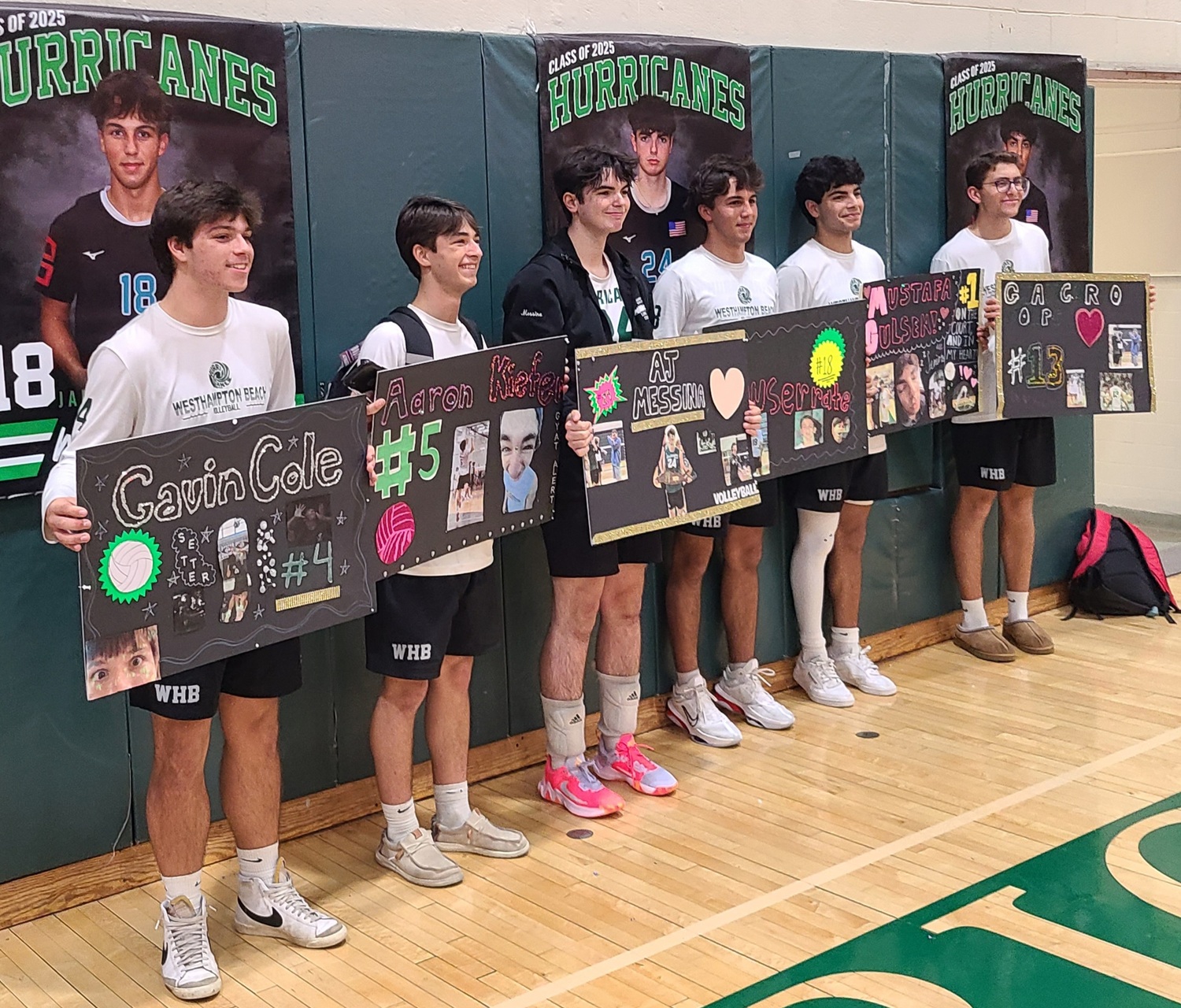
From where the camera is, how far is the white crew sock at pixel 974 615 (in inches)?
212

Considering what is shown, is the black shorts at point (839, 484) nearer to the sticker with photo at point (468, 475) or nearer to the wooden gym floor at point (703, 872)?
the wooden gym floor at point (703, 872)

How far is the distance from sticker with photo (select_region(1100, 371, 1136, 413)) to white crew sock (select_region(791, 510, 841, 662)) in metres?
1.17

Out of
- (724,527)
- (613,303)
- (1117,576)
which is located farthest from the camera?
(1117,576)

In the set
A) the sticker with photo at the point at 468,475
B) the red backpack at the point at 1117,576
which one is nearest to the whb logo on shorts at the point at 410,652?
the sticker with photo at the point at 468,475

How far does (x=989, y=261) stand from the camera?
5.18 meters

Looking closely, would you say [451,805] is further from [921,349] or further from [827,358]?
[921,349]

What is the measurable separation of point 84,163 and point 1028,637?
370 cm

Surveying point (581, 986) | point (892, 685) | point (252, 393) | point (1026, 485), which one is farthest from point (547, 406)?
point (1026, 485)

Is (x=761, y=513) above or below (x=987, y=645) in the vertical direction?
above

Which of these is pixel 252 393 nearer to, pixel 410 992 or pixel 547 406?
pixel 547 406

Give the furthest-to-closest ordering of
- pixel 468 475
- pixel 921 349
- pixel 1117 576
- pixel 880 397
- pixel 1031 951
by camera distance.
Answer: pixel 1117 576, pixel 921 349, pixel 880 397, pixel 468 475, pixel 1031 951

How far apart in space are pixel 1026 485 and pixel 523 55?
253 cm

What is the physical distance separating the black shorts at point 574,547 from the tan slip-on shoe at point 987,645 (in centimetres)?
197

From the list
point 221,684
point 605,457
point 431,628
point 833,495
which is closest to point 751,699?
point 833,495
